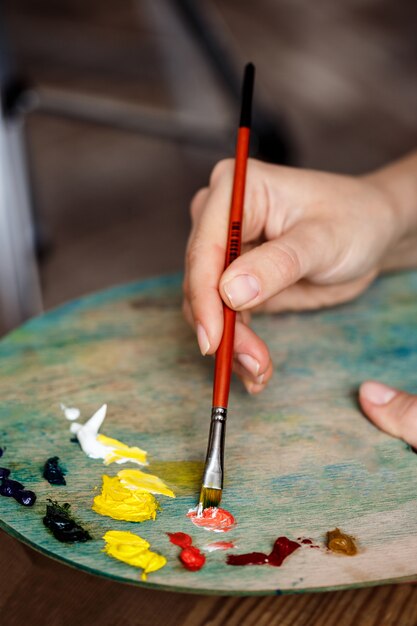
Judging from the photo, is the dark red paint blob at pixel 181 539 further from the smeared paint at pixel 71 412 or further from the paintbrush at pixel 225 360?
the smeared paint at pixel 71 412

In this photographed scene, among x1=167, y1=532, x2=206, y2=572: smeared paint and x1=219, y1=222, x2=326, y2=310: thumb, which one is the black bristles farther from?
x1=167, y1=532, x2=206, y2=572: smeared paint

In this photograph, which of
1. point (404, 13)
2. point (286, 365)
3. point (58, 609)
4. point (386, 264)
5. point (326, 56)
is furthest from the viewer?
point (404, 13)

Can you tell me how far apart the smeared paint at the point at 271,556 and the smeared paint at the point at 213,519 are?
3cm

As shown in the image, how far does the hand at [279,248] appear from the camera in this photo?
1.94 ft

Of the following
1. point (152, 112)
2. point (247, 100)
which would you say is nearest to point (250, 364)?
point (247, 100)

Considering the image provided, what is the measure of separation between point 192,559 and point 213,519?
4 cm

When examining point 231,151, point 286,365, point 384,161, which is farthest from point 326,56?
point 286,365

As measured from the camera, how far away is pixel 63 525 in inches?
18.7

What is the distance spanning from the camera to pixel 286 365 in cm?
67

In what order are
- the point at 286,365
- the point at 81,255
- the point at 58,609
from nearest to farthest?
the point at 58,609 < the point at 286,365 < the point at 81,255

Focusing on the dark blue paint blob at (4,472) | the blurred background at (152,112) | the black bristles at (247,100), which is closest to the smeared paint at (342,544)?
the dark blue paint blob at (4,472)

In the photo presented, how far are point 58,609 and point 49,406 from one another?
191 millimetres

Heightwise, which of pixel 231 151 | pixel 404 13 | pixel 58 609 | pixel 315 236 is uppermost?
pixel 404 13

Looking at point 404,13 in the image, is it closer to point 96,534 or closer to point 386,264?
point 386,264
